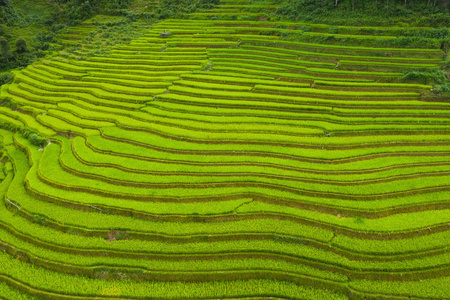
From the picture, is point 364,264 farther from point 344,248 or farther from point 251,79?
point 251,79

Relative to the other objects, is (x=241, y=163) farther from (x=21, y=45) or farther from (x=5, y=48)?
(x=21, y=45)

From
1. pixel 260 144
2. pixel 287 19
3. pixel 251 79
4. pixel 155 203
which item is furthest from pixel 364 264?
pixel 287 19

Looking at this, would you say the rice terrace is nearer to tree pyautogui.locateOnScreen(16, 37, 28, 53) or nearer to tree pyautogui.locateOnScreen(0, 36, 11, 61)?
tree pyautogui.locateOnScreen(0, 36, 11, 61)

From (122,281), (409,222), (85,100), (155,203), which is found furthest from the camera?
(85,100)

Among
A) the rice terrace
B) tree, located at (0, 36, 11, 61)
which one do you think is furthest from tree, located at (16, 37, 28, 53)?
the rice terrace

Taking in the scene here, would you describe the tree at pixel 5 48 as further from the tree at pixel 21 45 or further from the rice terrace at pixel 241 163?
the tree at pixel 21 45

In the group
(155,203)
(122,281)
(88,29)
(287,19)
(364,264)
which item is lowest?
(364,264)
